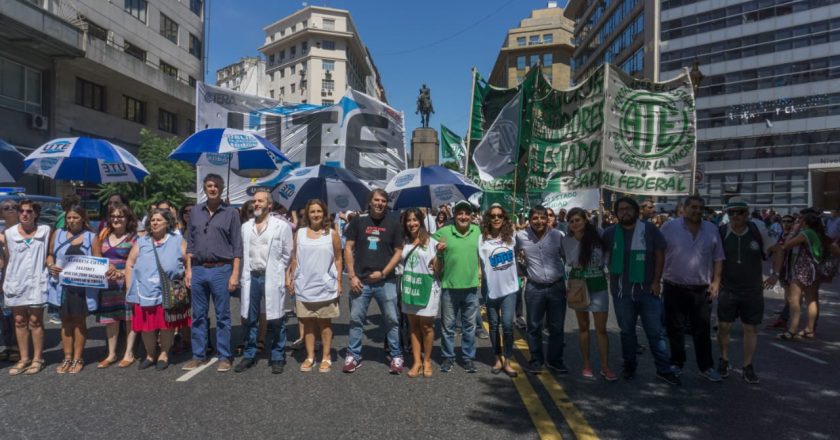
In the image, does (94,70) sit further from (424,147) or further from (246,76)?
(246,76)

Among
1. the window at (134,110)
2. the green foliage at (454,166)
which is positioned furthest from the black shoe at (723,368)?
the window at (134,110)

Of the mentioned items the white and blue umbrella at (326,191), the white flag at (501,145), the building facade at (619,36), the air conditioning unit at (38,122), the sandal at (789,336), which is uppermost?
the building facade at (619,36)

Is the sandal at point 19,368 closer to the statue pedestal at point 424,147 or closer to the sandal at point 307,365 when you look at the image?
the sandal at point 307,365

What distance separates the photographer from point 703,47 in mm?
42812

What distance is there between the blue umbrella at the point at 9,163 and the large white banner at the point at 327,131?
3.03m

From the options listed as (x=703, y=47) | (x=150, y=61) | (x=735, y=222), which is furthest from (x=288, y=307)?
(x=703, y=47)

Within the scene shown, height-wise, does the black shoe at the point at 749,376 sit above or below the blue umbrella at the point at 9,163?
below

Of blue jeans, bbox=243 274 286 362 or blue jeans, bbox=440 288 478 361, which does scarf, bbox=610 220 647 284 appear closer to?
blue jeans, bbox=440 288 478 361

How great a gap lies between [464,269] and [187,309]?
2908 millimetres

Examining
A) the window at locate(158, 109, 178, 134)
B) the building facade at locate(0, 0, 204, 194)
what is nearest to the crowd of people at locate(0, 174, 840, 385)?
the building facade at locate(0, 0, 204, 194)

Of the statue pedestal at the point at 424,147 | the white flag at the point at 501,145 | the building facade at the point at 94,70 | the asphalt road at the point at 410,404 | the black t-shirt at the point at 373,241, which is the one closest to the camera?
the asphalt road at the point at 410,404

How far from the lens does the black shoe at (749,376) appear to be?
16.1 ft

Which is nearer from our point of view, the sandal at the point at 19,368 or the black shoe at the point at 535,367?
the sandal at the point at 19,368

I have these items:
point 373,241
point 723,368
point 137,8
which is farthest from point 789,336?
point 137,8
